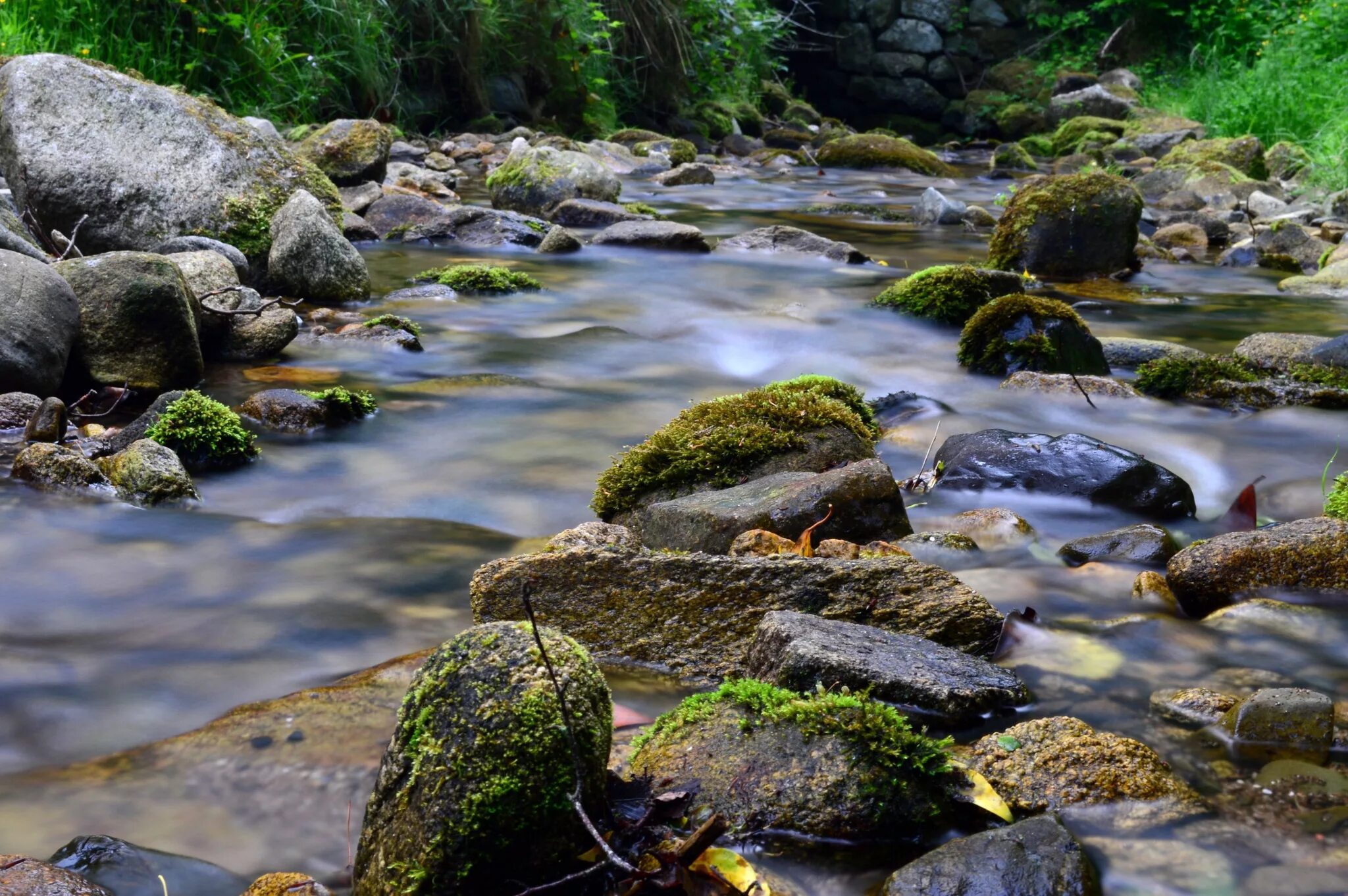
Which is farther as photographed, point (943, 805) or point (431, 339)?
point (431, 339)

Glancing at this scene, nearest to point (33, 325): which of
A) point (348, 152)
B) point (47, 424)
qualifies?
point (47, 424)

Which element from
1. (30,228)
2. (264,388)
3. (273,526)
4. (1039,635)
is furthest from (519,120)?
(1039,635)

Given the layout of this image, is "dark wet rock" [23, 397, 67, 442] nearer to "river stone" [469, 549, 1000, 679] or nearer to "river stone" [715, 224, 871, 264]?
"river stone" [469, 549, 1000, 679]

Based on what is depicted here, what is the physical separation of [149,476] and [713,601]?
228 centimetres

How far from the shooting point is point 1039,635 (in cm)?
327

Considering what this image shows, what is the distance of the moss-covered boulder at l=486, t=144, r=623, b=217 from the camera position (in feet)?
39.8

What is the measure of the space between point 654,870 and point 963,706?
3.32ft

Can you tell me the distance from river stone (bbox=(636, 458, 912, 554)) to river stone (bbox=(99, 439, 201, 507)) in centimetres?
172

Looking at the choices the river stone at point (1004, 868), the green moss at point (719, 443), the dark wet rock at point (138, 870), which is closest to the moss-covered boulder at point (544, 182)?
the green moss at point (719, 443)

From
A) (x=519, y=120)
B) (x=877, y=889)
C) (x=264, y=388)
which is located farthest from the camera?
(x=519, y=120)

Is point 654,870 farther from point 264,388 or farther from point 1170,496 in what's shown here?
point 264,388

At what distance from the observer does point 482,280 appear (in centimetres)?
845

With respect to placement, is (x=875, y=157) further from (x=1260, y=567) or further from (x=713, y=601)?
(x=713, y=601)

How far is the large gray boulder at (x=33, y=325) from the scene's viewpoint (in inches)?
191
